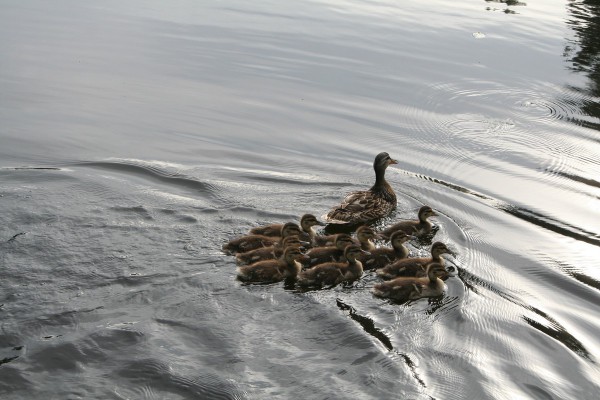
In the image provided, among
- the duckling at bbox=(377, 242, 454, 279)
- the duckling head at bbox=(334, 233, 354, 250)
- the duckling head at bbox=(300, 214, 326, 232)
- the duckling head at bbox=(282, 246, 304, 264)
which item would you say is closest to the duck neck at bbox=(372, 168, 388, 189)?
the duckling head at bbox=(300, 214, 326, 232)

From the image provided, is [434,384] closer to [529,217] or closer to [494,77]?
[529,217]

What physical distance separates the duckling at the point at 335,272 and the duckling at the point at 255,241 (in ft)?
1.58

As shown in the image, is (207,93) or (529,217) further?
(207,93)

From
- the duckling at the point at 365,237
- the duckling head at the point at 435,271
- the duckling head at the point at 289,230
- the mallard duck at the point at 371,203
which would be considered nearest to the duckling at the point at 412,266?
the duckling head at the point at 435,271

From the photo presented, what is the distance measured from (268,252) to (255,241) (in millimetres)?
202

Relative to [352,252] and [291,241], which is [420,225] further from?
[291,241]

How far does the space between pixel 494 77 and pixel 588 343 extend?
663 cm

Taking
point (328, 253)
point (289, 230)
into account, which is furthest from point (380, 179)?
point (289, 230)

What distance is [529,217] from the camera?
865 centimetres

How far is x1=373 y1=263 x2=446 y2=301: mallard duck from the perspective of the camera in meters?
7.06

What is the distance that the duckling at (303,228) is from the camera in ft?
25.6

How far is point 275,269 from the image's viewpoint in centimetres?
717

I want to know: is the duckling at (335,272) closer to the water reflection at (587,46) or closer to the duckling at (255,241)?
the duckling at (255,241)

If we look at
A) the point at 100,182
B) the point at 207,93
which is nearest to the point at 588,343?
the point at 100,182
